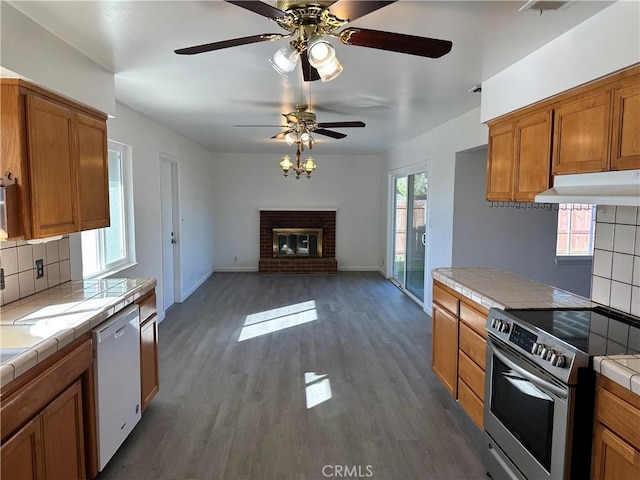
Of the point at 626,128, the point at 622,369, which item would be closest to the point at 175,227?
the point at 626,128

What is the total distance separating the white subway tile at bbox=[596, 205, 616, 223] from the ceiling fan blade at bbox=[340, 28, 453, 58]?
150 centimetres

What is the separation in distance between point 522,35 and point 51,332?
2913 mm

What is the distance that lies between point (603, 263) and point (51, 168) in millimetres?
3282

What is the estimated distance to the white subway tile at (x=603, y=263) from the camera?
240 centimetres

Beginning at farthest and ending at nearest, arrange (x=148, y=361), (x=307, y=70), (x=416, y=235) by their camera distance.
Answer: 1. (x=416, y=235)
2. (x=148, y=361)
3. (x=307, y=70)

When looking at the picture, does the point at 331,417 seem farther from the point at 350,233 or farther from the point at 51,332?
the point at 350,233

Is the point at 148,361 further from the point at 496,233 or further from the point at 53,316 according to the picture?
Answer: the point at 496,233

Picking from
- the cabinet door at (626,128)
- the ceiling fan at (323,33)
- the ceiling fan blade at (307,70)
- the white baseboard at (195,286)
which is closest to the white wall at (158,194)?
the white baseboard at (195,286)

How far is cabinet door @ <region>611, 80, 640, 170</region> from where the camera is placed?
189cm

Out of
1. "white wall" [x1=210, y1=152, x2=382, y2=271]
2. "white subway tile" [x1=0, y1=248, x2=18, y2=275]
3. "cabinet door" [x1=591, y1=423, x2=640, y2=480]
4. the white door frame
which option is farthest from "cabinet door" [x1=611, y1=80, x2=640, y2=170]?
"white wall" [x1=210, y1=152, x2=382, y2=271]

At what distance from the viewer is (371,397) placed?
3.23m

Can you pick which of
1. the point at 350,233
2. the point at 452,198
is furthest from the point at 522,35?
the point at 350,233

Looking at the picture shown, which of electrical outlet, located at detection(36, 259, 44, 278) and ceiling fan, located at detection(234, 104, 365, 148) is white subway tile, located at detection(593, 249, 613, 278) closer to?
ceiling fan, located at detection(234, 104, 365, 148)

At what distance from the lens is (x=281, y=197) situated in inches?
336
